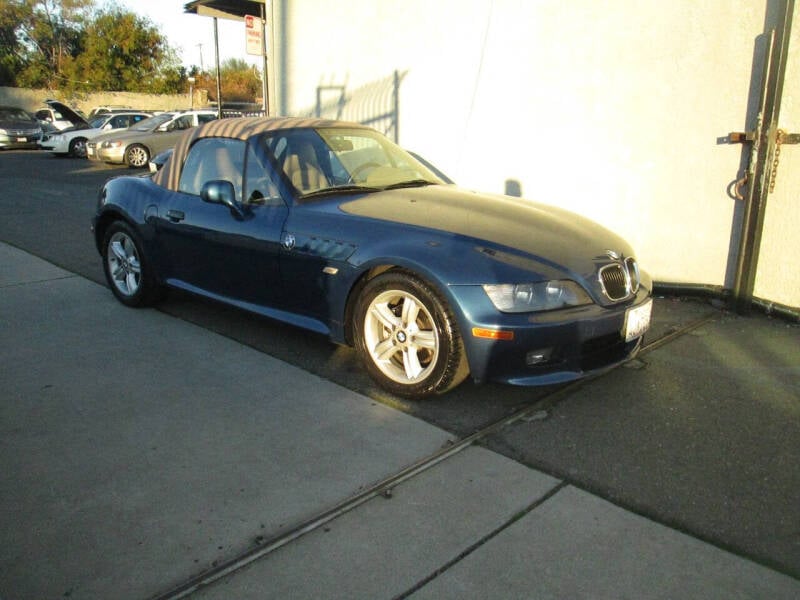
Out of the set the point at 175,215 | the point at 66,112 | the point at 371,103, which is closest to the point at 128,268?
the point at 175,215

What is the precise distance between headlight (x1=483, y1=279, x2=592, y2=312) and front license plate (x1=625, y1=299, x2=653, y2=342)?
0.39m

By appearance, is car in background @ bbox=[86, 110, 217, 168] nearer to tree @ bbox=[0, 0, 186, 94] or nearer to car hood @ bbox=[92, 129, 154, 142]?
car hood @ bbox=[92, 129, 154, 142]

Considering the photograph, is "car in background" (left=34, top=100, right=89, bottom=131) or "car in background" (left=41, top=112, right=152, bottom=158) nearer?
"car in background" (left=41, top=112, right=152, bottom=158)

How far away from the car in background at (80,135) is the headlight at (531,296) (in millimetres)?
20449

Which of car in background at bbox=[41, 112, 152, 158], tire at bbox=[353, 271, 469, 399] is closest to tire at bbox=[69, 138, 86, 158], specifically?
car in background at bbox=[41, 112, 152, 158]

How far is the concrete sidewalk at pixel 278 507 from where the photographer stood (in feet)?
7.62

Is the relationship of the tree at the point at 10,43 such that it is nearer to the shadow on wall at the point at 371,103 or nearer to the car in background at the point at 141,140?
the car in background at the point at 141,140

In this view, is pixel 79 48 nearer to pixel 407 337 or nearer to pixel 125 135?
pixel 125 135

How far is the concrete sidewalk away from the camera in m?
2.32

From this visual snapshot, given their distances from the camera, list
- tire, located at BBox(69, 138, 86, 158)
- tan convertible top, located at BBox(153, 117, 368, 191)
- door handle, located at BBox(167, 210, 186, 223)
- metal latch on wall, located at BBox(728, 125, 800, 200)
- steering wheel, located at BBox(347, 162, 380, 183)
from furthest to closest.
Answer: tire, located at BBox(69, 138, 86, 158), metal latch on wall, located at BBox(728, 125, 800, 200), door handle, located at BBox(167, 210, 186, 223), tan convertible top, located at BBox(153, 117, 368, 191), steering wheel, located at BBox(347, 162, 380, 183)

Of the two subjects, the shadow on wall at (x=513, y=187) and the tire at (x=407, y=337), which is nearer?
the tire at (x=407, y=337)

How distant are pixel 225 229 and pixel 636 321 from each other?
2603mm

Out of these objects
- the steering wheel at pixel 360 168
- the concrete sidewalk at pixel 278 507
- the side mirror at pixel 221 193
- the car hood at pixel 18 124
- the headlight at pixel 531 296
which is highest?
the car hood at pixel 18 124

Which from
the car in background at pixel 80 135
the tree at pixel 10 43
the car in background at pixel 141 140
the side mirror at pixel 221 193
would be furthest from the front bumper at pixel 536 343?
the tree at pixel 10 43
